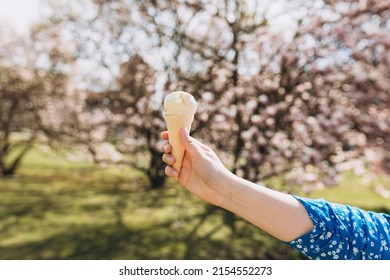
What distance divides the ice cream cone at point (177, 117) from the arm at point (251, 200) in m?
0.14

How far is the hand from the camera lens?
1725 mm

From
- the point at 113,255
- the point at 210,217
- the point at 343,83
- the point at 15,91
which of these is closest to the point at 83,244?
the point at 113,255

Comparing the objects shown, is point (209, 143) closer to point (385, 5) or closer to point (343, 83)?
point (343, 83)

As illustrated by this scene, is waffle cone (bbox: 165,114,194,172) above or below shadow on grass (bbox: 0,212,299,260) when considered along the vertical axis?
above

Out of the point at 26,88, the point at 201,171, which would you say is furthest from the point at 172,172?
the point at 26,88

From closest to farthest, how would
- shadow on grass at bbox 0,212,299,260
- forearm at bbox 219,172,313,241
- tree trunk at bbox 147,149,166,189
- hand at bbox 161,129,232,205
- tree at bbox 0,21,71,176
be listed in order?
forearm at bbox 219,172,313,241 → hand at bbox 161,129,232,205 → shadow on grass at bbox 0,212,299,260 → tree trunk at bbox 147,149,166,189 → tree at bbox 0,21,71,176

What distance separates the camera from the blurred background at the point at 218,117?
708cm

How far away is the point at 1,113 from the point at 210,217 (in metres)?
8.02

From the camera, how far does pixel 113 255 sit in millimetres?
6941

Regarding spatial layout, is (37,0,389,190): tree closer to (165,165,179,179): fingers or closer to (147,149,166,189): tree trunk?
(147,149,166,189): tree trunk

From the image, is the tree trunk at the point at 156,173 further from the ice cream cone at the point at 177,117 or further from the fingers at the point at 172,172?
the fingers at the point at 172,172

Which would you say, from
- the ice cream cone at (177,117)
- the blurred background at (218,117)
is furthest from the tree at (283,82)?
the ice cream cone at (177,117)

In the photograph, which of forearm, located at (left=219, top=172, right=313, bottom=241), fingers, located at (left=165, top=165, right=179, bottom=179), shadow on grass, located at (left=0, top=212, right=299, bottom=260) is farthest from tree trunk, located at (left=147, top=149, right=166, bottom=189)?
forearm, located at (left=219, top=172, right=313, bottom=241)

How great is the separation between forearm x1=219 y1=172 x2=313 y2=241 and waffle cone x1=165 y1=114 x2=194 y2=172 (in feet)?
1.10
